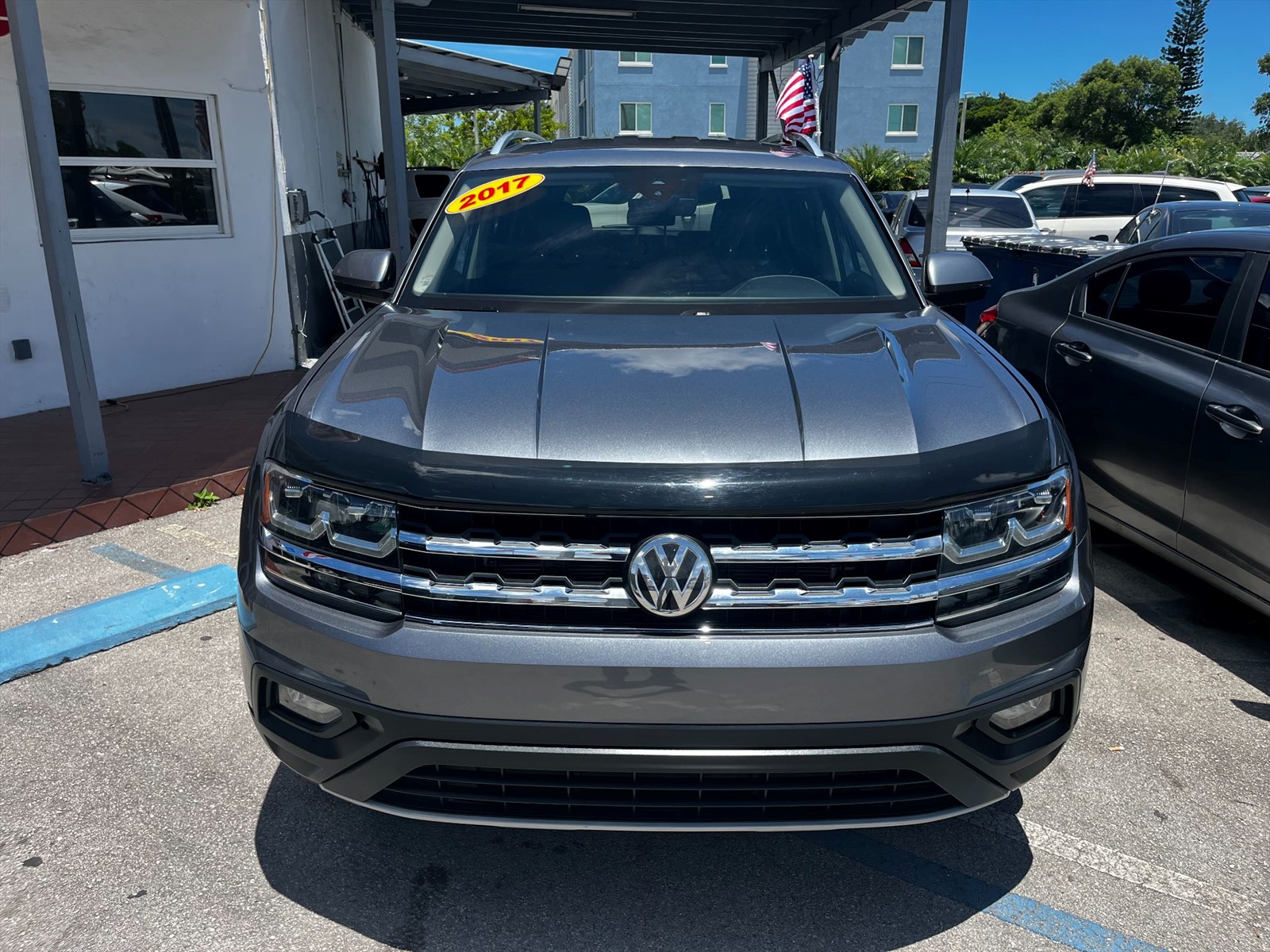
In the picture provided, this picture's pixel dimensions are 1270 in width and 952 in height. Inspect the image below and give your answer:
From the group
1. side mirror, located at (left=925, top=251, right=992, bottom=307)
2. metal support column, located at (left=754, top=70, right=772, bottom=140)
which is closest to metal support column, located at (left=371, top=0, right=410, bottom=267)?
side mirror, located at (left=925, top=251, right=992, bottom=307)

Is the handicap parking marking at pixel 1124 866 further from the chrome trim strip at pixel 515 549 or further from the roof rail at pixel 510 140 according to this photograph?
the roof rail at pixel 510 140

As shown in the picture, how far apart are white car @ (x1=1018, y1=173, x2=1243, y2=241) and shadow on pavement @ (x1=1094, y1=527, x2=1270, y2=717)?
37.3 ft

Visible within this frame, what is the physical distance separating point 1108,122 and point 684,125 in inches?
1199

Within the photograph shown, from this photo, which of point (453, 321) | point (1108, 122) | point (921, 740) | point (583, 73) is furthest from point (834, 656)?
point (1108, 122)

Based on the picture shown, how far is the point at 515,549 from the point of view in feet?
6.95

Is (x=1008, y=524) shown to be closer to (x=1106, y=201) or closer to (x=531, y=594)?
(x=531, y=594)

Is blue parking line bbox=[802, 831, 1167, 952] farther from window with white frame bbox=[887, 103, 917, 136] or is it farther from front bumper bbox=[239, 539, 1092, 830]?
window with white frame bbox=[887, 103, 917, 136]

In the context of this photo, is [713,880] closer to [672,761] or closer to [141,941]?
[672,761]

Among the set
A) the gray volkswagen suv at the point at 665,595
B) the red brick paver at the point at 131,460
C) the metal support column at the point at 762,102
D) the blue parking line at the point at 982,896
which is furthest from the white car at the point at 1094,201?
the gray volkswagen suv at the point at 665,595

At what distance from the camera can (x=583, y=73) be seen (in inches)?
1858

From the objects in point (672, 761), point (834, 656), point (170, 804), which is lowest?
point (170, 804)

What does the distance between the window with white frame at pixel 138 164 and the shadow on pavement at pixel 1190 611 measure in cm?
708

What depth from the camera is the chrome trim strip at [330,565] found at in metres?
2.17

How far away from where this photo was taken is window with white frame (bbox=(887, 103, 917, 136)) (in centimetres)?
Answer: 4138
